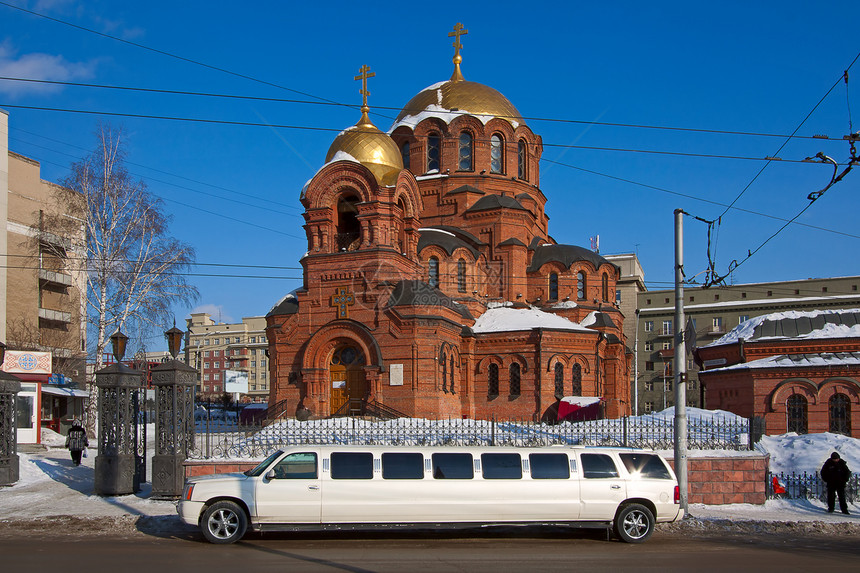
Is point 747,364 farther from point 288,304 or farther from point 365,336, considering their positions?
point 288,304

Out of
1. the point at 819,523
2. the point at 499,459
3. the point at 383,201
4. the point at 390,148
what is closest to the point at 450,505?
the point at 499,459

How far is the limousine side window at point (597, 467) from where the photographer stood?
11.8 metres

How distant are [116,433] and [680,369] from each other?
10.9 m

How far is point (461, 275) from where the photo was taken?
1374 inches

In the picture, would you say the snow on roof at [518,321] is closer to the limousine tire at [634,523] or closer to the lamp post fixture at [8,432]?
the lamp post fixture at [8,432]

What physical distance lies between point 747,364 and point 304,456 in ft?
63.6

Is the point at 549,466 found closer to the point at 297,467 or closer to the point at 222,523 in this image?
the point at 297,467

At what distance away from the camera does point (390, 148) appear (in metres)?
31.4

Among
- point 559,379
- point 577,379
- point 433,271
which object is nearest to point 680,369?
point 559,379

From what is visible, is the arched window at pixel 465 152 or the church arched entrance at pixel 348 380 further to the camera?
the arched window at pixel 465 152

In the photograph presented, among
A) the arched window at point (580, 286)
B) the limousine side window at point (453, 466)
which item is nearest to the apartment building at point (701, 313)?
the arched window at point (580, 286)

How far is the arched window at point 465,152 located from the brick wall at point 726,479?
2574 cm

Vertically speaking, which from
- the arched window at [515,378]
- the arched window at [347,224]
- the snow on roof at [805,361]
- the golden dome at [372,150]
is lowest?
the arched window at [515,378]

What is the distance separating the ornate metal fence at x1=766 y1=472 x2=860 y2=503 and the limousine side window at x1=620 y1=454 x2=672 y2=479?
4.73 meters
